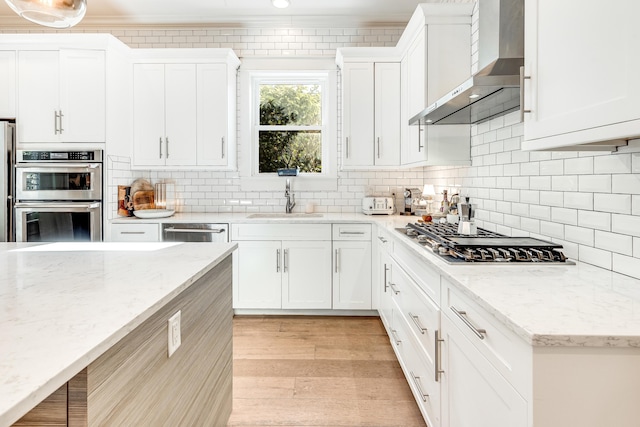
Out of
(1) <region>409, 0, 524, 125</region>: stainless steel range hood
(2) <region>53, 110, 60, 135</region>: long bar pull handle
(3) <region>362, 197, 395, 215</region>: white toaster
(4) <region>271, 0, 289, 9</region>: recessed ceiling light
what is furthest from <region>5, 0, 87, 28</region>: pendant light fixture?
(3) <region>362, 197, 395, 215</region>: white toaster

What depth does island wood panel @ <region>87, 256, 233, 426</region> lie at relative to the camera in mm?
891

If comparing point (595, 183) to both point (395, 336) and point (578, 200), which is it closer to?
point (578, 200)

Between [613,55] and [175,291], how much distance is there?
4.44 feet

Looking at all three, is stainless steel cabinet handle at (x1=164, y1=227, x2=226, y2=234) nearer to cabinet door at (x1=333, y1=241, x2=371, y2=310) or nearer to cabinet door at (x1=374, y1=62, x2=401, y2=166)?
cabinet door at (x1=333, y1=241, x2=371, y2=310)

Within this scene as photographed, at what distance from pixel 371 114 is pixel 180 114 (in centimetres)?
189

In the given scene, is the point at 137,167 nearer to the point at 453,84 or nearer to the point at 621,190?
the point at 453,84

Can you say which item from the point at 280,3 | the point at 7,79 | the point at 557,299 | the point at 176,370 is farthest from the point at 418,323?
the point at 7,79

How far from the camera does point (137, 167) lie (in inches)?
157

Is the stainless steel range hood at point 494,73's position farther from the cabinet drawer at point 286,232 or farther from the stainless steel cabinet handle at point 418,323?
the cabinet drawer at point 286,232

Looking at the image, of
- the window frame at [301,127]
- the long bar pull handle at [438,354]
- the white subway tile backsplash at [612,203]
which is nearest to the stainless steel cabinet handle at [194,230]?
the window frame at [301,127]

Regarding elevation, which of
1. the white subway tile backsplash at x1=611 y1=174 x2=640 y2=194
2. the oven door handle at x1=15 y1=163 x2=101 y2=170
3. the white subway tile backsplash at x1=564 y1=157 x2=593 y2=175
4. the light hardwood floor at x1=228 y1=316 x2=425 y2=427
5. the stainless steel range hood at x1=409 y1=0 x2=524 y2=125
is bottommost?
the light hardwood floor at x1=228 y1=316 x2=425 y2=427

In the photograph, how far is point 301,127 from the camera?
4.39m

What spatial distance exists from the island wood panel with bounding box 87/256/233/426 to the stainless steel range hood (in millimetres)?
1422

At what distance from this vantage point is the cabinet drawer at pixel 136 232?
3.65 m
